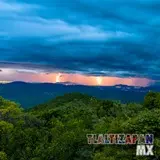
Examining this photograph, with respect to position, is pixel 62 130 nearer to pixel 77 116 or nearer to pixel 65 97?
pixel 77 116

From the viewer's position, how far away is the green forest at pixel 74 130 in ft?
133

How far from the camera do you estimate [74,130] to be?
61.7 meters

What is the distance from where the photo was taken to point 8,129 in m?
75.9

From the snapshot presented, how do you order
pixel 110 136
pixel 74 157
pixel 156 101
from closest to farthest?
pixel 110 136, pixel 74 157, pixel 156 101

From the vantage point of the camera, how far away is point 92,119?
70000 mm

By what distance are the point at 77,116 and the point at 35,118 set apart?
24.7 ft

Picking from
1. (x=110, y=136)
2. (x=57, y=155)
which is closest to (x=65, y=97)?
(x=57, y=155)

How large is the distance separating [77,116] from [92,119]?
31.2ft

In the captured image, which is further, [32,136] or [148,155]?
[32,136]

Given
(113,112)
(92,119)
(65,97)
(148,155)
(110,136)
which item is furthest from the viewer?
(65,97)

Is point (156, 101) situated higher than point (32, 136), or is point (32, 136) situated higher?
point (156, 101)

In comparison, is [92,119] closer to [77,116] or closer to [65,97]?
[77,116]

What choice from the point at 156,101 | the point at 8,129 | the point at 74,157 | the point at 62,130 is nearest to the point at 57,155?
the point at 74,157

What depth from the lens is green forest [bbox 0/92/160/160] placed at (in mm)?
40688
